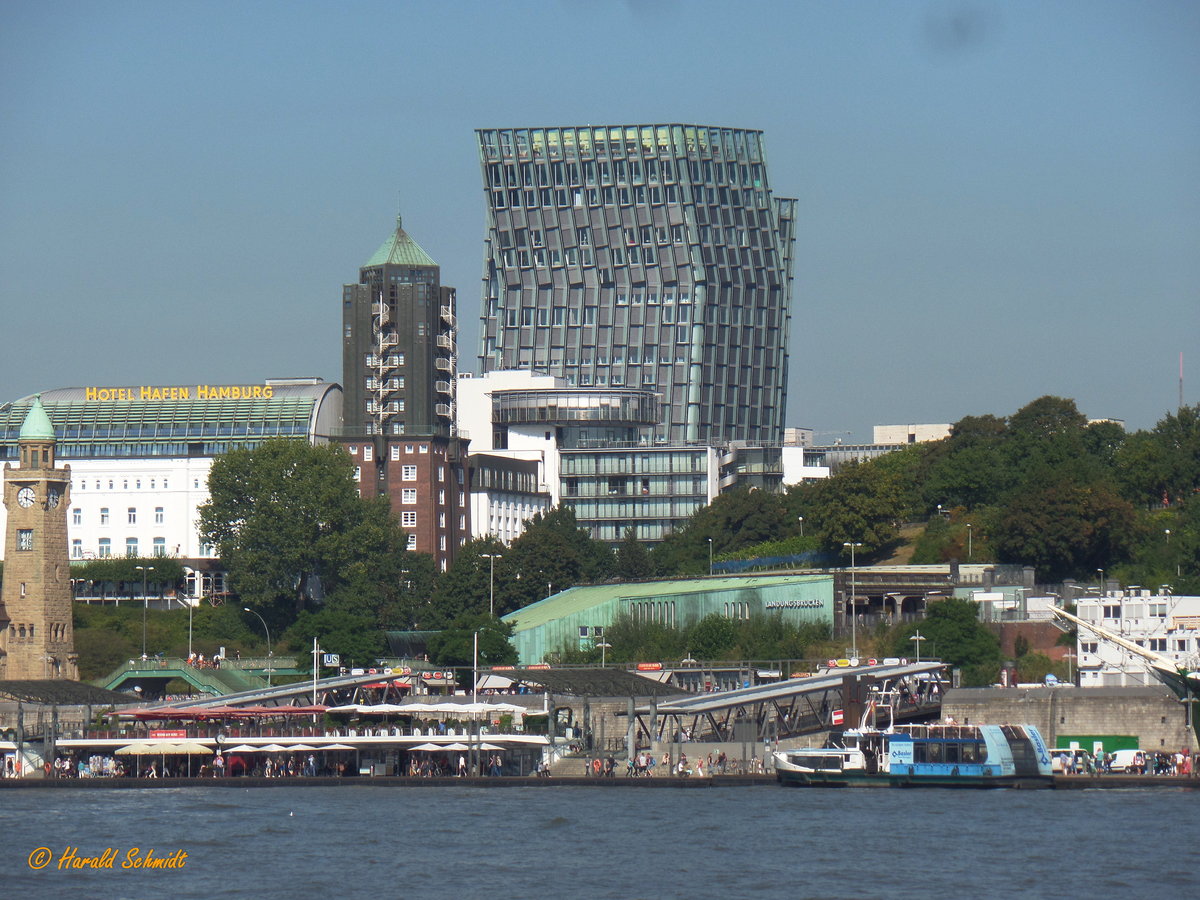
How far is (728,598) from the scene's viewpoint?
178 meters

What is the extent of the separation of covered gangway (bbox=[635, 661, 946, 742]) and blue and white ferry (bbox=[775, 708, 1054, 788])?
5532 mm

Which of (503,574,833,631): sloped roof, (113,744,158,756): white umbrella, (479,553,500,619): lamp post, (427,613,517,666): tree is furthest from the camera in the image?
(479,553,500,619): lamp post

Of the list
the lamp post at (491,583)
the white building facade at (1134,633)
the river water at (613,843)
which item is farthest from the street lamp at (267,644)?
the white building facade at (1134,633)

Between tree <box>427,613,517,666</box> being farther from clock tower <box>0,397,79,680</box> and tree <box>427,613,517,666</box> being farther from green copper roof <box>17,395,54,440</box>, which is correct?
green copper roof <box>17,395,54,440</box>

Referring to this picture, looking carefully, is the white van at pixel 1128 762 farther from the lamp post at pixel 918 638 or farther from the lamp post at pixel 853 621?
the lamp post at pixel 853 621

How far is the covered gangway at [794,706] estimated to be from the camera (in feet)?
433

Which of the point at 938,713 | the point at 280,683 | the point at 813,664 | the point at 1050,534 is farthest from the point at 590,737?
the point at 1050,534

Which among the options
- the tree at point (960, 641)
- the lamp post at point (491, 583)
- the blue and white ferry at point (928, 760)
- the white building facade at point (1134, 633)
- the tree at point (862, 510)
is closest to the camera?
the blue and white ferry at point (928, 760)

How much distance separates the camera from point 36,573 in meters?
161

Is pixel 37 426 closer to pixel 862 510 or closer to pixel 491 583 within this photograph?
pixel 491 583

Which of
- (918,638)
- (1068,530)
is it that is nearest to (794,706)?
(918,638)

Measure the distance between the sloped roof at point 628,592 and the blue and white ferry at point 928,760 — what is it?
1917 inches

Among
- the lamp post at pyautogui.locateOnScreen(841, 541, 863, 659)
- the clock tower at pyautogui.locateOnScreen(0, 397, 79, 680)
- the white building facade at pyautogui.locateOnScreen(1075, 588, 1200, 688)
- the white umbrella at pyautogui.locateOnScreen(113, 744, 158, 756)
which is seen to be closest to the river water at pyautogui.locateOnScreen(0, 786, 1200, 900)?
the white umbrella at pyautogui.locateOnScreen(113, 744, 158, 756)

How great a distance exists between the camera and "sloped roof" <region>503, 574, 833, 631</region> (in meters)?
179
